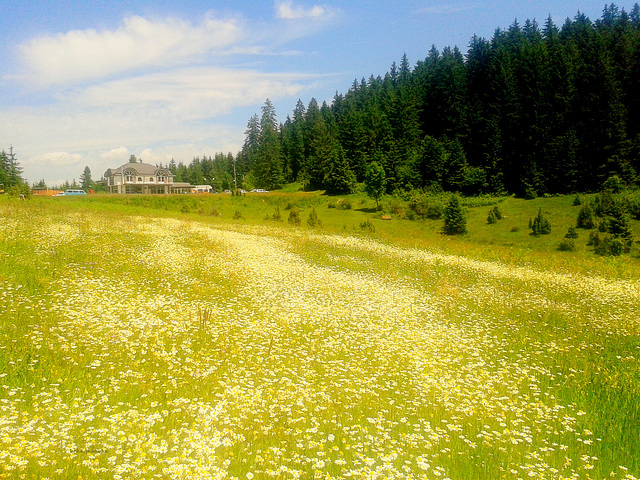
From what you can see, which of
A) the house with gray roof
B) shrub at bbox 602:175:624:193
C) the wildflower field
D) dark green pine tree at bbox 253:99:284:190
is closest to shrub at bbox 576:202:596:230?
shrub at bbox 602:175:624:193

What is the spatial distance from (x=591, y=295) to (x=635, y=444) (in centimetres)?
1336

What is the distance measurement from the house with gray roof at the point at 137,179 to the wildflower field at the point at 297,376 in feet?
357

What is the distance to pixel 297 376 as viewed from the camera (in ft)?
→ 29.5

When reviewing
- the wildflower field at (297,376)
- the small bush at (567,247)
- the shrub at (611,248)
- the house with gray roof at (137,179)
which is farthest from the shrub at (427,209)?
the house with gray roof at (137,179)

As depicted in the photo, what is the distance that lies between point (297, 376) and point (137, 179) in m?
123

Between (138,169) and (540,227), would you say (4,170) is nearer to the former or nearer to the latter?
(138,169)

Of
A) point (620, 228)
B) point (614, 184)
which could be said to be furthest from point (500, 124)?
point (620, 228)

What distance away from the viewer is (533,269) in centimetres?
2553

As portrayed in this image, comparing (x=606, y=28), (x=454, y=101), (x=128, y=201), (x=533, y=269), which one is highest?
(x=606, y=28)

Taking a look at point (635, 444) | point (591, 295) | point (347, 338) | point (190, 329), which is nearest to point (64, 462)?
point (190, 329)

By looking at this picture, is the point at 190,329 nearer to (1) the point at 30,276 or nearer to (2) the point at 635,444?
(1) the point at 30,276

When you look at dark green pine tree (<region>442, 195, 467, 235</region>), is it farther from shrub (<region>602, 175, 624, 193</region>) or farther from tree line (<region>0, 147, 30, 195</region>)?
tree line (<region>0, 147, 30, 195</region>)

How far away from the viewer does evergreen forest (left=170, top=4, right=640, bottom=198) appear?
A: 234 feet

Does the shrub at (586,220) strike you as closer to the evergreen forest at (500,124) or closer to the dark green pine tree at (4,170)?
the evergreen forest at (500,124)
